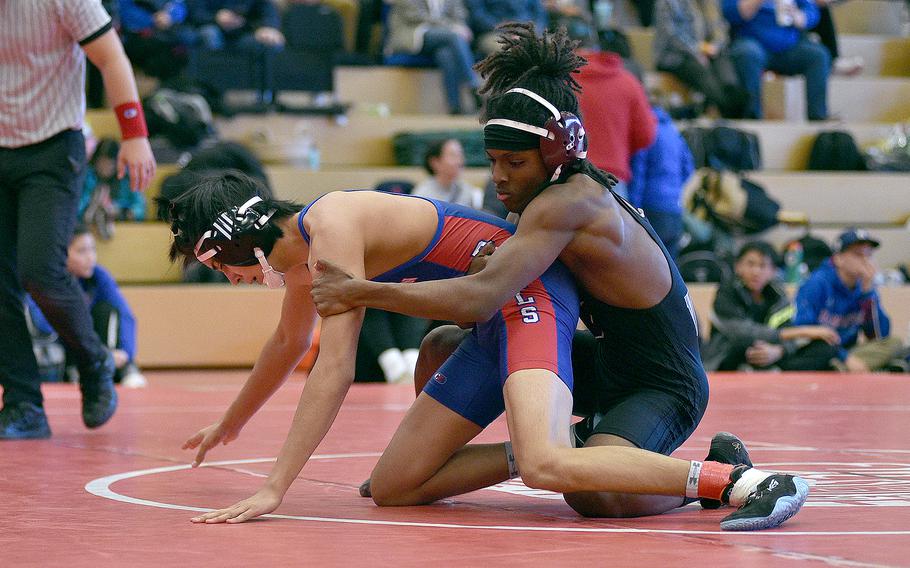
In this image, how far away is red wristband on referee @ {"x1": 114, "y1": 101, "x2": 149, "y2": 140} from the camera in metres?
4.84

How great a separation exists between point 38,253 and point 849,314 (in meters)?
5.74

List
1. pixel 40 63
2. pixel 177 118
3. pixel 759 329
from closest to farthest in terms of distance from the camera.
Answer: pixel 40 63 < pixel 759 329 < pixel 177 118

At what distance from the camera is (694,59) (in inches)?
470

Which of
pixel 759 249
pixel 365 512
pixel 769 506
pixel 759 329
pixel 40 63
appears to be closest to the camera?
pixel 769 506

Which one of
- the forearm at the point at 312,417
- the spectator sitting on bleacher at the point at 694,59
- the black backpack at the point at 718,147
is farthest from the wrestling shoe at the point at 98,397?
the spectator sitting on bleacher at the point at 694,59

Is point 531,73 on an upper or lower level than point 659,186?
upper

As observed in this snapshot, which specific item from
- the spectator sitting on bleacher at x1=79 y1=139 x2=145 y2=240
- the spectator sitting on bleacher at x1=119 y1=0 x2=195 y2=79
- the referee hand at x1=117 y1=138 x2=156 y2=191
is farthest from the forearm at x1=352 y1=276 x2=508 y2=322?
the spectator sitting on bleacher at x1=119 y1=0 x2=195 y2=79

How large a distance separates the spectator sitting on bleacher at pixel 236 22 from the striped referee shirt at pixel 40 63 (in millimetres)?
5947

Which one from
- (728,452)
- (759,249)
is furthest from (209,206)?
(759,249)

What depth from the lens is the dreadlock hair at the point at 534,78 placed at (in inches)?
126

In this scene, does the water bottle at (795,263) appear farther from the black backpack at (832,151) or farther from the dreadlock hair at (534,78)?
the dreadlock hair at (534,78)

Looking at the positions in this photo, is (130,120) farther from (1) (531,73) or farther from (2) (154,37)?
(2) (154,37)

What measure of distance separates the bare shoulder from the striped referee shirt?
2203mm

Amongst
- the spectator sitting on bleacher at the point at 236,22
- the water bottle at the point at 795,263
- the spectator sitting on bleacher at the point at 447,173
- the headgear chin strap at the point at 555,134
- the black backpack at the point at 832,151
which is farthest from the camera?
the black backpack at the point at 832,151
